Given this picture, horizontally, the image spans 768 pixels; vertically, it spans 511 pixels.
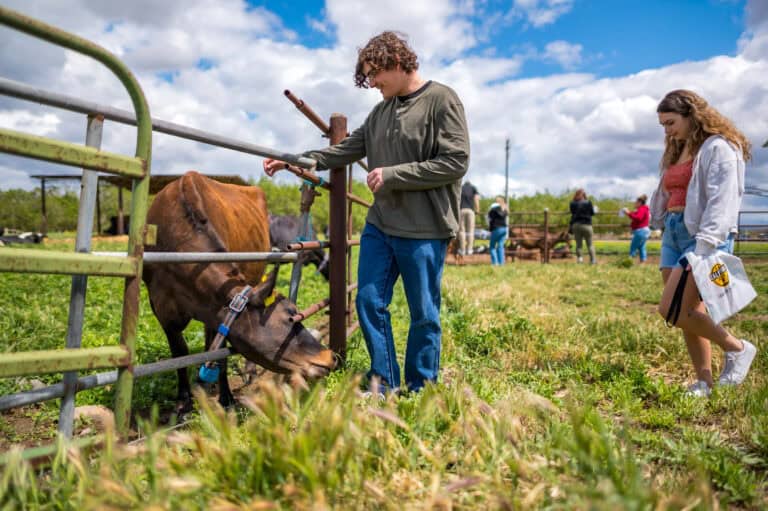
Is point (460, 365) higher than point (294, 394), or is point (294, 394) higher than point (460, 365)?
point (294, 394)

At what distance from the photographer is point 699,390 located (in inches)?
125

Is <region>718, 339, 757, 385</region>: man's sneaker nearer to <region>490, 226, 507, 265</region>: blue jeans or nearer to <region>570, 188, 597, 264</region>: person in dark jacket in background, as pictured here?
<region>490, 226, 507, 265</region>: blue jeans

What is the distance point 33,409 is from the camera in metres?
3.29

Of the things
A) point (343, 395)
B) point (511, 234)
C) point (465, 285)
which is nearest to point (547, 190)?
point (511, 234)

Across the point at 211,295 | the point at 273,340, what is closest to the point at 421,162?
the point at 273,340

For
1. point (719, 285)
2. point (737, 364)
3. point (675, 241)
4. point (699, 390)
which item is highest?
point (675, 241)

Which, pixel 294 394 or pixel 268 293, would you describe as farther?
pixel 268 293

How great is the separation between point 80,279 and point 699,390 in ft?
10.7

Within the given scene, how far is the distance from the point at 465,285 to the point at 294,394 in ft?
21.7

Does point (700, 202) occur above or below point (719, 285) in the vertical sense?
above

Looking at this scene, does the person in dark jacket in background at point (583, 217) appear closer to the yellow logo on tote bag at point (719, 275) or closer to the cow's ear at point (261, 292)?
the yellow logo on tote bag at point (719, 275)

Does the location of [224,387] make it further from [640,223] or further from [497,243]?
[640,223]

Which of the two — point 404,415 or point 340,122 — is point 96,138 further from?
point 340,122

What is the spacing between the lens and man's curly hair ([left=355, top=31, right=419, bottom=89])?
2.91 m
